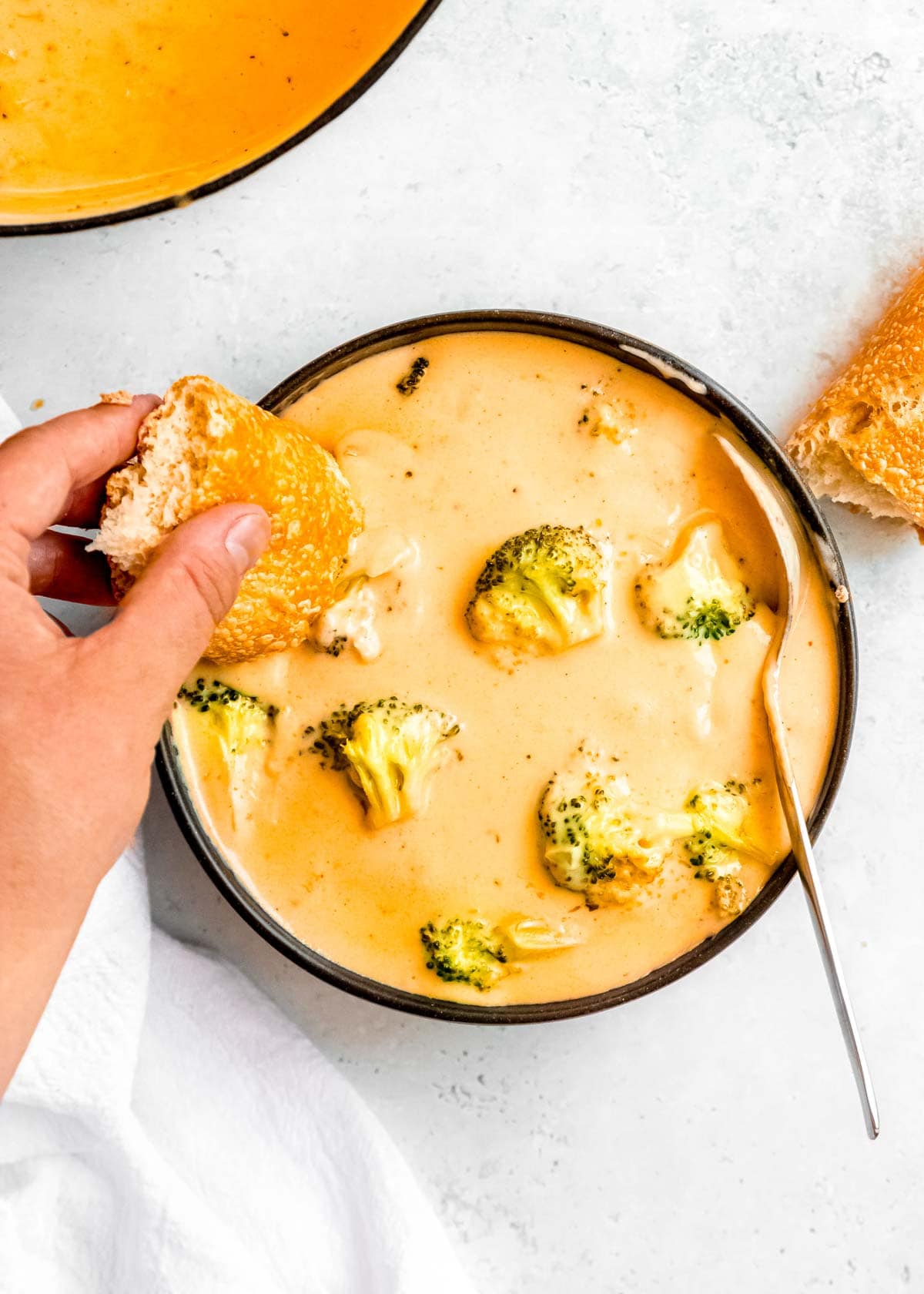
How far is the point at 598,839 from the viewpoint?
1413 mm

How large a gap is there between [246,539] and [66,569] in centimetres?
34

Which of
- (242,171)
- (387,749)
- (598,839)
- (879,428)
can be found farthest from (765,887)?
(242,171)

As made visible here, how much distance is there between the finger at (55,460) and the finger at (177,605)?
11 centimetres

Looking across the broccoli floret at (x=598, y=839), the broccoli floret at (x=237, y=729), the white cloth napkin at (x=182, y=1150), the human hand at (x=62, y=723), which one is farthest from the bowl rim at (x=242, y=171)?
the broccoli floret at (x=598, y=839)

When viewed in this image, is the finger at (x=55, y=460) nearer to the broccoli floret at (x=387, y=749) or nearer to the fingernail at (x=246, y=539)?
the fingernail at (x=246, y=539)

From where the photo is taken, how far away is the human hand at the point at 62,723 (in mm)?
1049

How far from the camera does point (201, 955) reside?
1663 mm

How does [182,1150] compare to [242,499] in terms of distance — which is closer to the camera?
[242,499]

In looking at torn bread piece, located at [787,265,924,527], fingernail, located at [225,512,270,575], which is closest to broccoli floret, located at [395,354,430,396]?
fingernail, located at [225,512,270,575]

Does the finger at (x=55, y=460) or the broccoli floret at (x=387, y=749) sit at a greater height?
the finger at (x=55, y=460)

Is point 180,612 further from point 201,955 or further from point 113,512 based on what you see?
point 201,955

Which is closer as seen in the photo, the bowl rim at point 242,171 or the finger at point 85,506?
the finger at point 85,506

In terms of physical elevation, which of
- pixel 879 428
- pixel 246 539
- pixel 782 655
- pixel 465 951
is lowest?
pixel 465 951

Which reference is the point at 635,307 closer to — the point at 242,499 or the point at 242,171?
the point at 242,171
